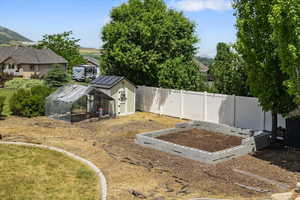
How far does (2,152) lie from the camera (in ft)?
44.8

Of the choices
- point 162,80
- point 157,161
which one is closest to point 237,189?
point 157,161

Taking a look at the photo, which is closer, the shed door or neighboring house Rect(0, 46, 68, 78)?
the shed door

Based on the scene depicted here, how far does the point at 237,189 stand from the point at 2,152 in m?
9.52

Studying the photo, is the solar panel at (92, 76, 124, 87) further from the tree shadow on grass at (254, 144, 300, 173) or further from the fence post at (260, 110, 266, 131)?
the tree shadow on grass at (254, 144, 300, 173)

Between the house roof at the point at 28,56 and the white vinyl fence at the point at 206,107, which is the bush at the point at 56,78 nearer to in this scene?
the white vinyl fence at the point at 206,107

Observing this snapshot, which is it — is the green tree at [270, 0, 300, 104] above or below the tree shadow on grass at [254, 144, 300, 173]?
above

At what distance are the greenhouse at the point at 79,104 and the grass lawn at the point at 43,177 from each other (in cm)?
710

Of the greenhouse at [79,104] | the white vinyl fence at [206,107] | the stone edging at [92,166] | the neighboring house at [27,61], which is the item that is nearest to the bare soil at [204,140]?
the white vinyl fence at [206,107]

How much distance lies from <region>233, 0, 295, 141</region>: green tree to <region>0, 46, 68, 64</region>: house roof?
1897 inches

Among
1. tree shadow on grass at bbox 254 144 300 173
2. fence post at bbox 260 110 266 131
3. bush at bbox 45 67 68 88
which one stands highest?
bush at bbox 45 67 68 88

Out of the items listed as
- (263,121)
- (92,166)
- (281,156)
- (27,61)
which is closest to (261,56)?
(281,156)

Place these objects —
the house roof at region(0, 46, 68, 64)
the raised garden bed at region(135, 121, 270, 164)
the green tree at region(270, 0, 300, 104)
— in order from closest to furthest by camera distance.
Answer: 1. the green tree at region(270, 0, 300, 104)
2. the raised garden bed at region(135, 121, 270, 164)
3. the house roof at region(0, 46, 68, 64)

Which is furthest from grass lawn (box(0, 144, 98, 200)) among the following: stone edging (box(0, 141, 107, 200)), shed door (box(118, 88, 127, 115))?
shed door (box(118, 88, 127, 115))

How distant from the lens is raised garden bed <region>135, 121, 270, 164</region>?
43.6 feet
